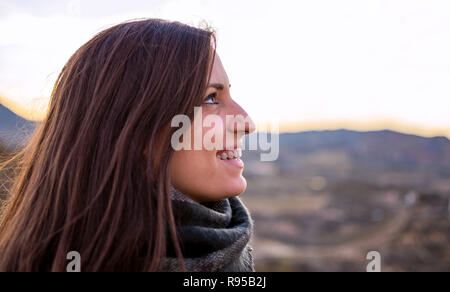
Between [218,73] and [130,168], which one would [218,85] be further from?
[130,168]

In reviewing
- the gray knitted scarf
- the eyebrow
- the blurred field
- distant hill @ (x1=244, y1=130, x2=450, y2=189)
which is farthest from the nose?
distant hill @ (x1=244, y1=130, x2=450, y2=189)

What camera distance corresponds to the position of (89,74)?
1.65m

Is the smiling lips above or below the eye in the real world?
below

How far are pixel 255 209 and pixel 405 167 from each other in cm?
1223

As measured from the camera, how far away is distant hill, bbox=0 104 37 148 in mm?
2088

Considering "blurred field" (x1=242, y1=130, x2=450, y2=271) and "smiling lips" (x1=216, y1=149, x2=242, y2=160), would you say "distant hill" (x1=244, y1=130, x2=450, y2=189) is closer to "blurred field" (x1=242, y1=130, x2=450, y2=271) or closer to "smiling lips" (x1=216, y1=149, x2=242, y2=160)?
"blurred field" (x1=242, y1=130, x2=450, y2=271)

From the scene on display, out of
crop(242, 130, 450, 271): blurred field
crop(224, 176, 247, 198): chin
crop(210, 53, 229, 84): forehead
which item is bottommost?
crop(242, 130, 450, 271): blurred field

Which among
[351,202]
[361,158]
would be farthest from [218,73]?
[361,158]

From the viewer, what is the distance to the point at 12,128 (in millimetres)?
2207

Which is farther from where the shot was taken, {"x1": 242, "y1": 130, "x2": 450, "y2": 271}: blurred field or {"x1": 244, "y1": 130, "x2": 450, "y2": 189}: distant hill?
{"x1": 244, "y1": 130, "x2": 450, "y2": 189}: distant hill

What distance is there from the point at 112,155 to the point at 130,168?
0.27 feet

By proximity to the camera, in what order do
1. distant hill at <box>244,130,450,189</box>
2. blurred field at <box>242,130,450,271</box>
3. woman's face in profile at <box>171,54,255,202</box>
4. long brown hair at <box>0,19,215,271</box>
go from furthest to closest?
distant hill at <box>244,130,450,189</box> < blurred field at <box>242,130,450,271</box> < woman's face in profile at <box>171,54,255,202</box> < long brown hair at <box>0,19,215,271</box>

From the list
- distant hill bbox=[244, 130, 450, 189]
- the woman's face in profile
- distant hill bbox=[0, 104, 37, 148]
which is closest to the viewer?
the woman's face in profile

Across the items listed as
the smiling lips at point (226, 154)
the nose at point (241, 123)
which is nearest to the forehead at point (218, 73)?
the nose at point (241, 123)
